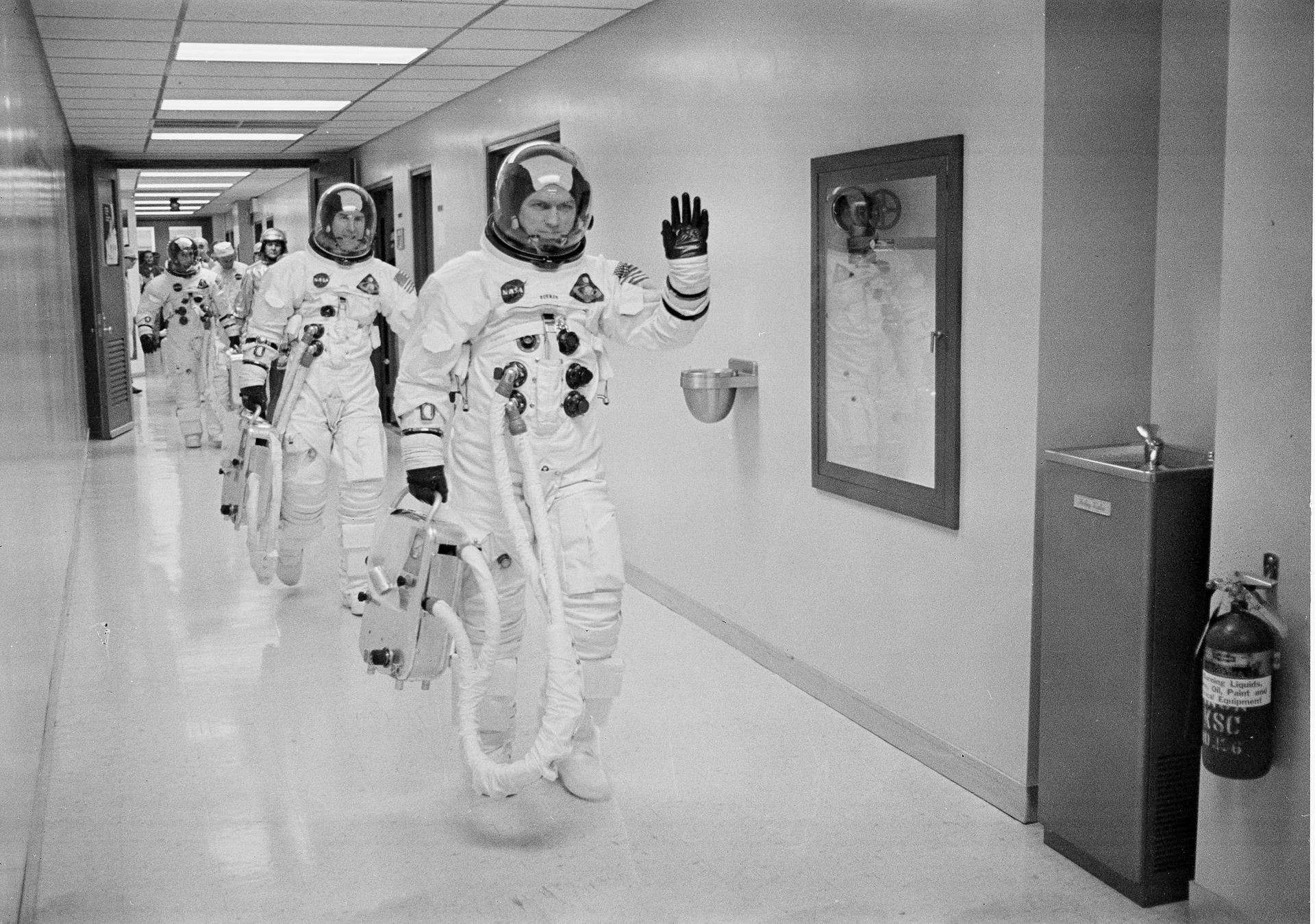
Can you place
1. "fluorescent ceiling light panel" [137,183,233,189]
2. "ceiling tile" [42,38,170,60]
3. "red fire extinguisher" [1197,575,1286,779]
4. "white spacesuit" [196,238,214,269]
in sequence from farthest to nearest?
"fluorescent ceiling light panel" [137,183,233,189] → "white spacesuit" [196,238,214,269] → "ceiling tile" [42,38,170,60] → "red fire extinguisher" [1197,575,1286,779]

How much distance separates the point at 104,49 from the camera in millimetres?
5684

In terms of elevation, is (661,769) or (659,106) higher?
(659,106)

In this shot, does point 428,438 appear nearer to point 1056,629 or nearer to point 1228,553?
point 1056,629

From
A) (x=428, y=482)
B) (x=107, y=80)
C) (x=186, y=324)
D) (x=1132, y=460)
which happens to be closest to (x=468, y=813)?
(x=428, y=482)

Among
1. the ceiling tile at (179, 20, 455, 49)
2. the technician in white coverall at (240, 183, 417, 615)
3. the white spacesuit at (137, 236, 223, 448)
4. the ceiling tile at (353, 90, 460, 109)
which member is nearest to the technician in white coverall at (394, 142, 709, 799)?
A: the technician in white coverall at (240, 183, 417, 615)

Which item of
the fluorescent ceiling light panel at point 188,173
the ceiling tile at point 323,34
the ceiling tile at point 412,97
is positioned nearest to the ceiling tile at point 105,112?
the ceiling tile at point 412,97

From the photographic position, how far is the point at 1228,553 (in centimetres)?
258

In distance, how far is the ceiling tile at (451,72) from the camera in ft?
19.9

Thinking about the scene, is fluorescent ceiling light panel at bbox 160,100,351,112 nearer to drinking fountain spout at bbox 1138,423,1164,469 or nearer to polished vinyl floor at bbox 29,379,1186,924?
polished vinyl floor at bbox 29,379,1186,924

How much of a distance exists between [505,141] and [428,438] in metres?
3.13

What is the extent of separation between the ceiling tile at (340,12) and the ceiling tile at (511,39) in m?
0.18

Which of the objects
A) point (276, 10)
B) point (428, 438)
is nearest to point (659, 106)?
point (276, 10)

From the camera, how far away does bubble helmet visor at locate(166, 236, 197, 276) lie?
10.3m

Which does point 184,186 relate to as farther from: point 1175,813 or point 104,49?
point 1175,813
